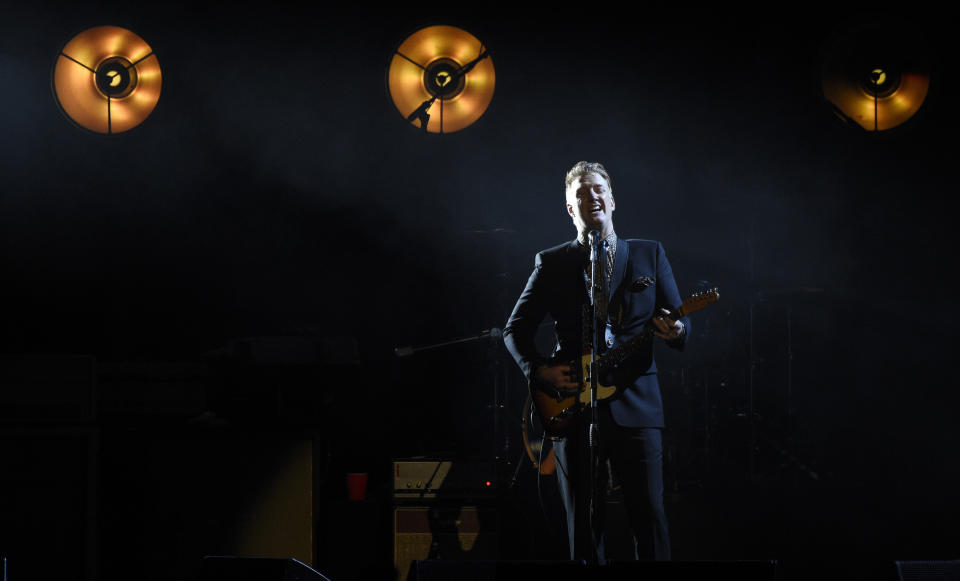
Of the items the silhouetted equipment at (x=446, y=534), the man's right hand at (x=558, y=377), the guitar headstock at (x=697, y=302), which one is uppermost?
the guitar headstock at (x=697, y=302)

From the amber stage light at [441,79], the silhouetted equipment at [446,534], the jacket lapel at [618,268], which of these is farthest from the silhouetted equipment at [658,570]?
the amber stage light at [441,79]

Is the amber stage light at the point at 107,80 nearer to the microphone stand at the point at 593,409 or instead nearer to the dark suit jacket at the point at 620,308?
the dark suit jacket at the point at 620,308

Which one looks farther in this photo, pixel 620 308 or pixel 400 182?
pixel 400 182

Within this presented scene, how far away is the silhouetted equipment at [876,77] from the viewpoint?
4.81 meters

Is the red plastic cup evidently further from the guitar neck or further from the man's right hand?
the guitar neck

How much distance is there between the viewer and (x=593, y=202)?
325 cm

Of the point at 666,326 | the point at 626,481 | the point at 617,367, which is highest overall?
the point at 666,326

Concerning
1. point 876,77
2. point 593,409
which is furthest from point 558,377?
point 876,77

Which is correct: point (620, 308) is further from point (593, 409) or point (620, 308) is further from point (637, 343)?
point (593, 409)

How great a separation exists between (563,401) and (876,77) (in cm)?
309

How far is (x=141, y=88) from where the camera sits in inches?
190

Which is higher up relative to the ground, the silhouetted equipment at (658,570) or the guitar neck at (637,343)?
the guitar neck at (637,343)

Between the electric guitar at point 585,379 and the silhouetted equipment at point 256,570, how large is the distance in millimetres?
1285

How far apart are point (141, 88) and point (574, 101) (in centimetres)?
257
